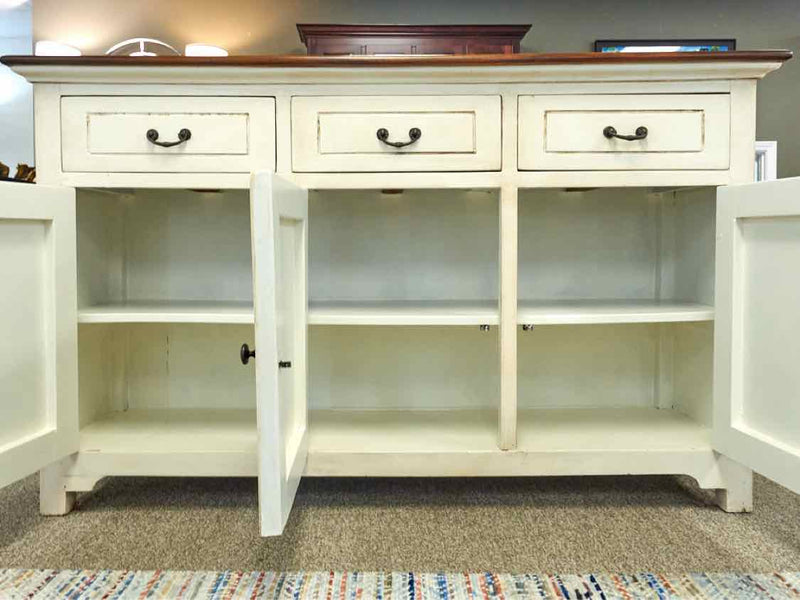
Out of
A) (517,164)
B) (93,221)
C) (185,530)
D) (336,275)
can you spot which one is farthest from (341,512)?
(93,221)

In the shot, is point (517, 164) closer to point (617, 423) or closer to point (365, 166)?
point (365, 166)

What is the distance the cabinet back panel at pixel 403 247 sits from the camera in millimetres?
1577

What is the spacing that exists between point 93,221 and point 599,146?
115 centimetres

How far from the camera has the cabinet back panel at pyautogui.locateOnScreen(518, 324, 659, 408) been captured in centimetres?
160

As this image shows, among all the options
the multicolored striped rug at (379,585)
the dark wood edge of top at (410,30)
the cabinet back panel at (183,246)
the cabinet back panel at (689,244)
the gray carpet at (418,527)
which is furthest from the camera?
the dark wood edge of top at (410,30)

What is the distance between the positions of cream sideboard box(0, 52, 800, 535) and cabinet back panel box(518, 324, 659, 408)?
0.19 ft

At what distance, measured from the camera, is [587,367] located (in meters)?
1.60

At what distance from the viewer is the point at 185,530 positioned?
1.15m

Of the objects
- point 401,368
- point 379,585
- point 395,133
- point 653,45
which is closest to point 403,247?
point 401,368

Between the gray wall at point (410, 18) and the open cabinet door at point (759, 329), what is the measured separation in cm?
92

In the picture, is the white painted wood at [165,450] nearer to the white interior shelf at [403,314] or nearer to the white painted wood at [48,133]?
the white interior shelf at [403,314]

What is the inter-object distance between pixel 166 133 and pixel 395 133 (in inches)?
17.9

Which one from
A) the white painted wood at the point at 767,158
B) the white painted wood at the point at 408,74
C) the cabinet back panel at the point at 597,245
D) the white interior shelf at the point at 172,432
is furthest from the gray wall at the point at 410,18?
the white interior shelf at the point at 172,432

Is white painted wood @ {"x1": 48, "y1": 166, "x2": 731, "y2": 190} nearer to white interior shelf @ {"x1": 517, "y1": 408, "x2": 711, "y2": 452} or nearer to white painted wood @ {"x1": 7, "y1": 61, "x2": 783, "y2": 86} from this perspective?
white painted wood @ {"x1": 7, "y1": 61, "x2": 783, "y2": 86}
